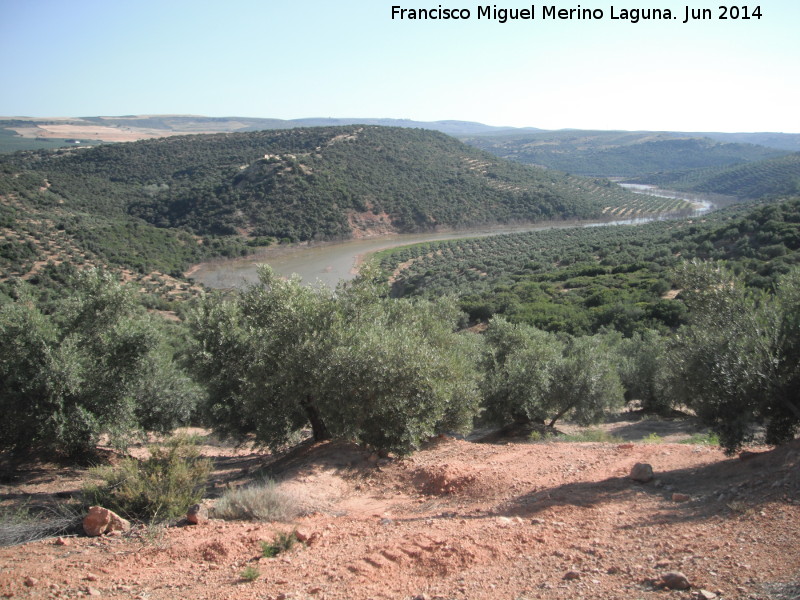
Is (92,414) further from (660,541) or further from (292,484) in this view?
(660,541)

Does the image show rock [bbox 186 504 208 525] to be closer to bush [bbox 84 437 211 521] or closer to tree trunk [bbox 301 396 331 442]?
bush [bbox 84 437 211 521]

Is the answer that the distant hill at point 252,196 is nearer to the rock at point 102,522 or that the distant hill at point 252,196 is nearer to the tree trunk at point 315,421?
the tree trunk at point 315,421

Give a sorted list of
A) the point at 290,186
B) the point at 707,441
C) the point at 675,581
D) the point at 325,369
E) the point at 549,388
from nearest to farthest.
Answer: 1. the point at 675,581
2. the point at 325,369
3. the point at 707,441
4. the point at 549,388
5. the point at 290,186

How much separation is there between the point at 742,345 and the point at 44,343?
42.2 ft

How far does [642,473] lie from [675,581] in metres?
3.43

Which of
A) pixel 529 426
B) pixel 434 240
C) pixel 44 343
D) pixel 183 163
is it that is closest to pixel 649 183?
pixel 434 240

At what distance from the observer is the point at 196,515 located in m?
7.19

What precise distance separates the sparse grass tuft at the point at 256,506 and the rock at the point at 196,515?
22 cm

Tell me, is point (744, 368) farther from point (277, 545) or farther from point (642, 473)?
point (277, 545)

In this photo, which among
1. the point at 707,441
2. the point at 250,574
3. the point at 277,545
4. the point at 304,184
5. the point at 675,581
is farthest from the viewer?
the point at 304,184

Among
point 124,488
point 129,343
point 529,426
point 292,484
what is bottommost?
point 529,426

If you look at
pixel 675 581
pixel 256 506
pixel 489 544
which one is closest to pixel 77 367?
pixel 256 506

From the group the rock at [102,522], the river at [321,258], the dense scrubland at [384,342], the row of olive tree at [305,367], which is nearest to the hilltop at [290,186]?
the river at [321,258]

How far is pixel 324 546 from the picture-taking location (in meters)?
6.30
